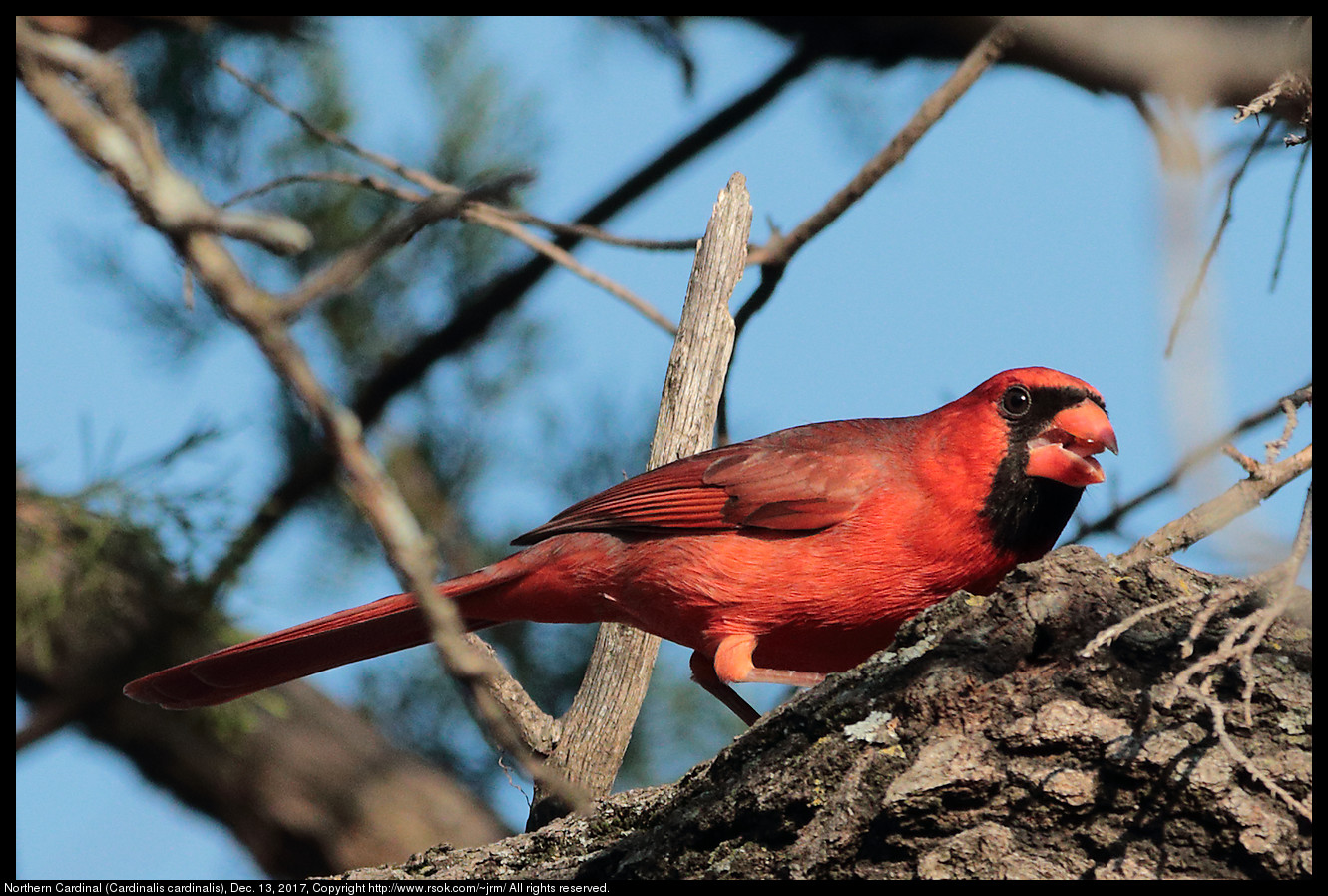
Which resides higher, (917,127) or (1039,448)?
(917,127)

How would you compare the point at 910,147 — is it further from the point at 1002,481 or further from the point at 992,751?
the point at 992,751

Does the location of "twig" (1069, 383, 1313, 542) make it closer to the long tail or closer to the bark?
the long tail

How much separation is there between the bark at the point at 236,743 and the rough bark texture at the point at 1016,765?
2752 mm

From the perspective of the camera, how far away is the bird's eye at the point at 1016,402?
3.58 metres

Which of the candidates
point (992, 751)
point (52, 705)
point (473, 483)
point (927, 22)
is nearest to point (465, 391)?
point (473, 483)

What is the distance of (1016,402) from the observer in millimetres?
3605

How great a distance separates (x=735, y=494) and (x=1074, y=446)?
3.19ft

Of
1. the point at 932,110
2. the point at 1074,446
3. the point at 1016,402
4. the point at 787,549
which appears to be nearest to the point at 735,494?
the point at 787,549

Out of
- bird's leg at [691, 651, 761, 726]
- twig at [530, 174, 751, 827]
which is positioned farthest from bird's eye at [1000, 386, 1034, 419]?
bird's leg at [691, 651, 761, 726]

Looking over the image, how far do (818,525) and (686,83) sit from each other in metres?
1.72

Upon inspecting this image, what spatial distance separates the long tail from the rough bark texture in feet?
3.92

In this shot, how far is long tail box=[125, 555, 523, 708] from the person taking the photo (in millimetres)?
3549

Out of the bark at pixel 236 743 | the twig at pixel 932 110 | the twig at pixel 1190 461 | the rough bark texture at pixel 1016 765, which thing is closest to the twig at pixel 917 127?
the twig at pixel 932 110

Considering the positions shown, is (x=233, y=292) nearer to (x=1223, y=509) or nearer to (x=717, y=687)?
(x=1223, y=509)
